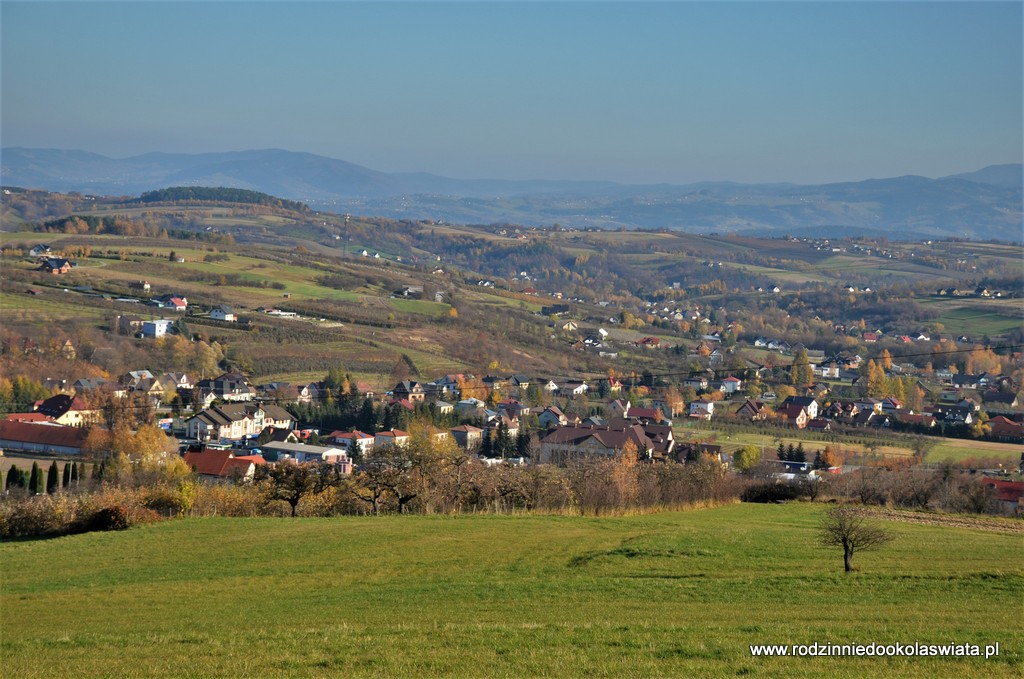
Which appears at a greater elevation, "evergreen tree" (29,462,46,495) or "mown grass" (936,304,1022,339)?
"mown grass" (936,304,1022,339)

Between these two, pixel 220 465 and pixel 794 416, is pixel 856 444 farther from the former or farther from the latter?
pixel 220 465

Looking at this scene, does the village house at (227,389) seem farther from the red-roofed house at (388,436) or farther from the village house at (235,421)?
the red-roofed house at (388,436)

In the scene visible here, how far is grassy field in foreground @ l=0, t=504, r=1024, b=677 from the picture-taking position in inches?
367

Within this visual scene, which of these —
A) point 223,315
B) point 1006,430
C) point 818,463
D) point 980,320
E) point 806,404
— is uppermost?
point 980,320

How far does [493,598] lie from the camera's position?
1335cm

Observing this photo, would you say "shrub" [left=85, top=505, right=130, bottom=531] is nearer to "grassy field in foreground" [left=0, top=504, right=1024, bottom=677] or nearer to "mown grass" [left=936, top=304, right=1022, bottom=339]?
"grassy field in foreground" [left=0, top=504, right=1024, bottom=677]

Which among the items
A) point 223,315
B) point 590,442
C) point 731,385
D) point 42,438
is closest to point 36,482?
point 42,438

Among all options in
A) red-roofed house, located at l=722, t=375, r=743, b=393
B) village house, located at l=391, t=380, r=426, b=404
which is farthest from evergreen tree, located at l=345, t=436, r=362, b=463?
red-roofed house, located at l=722, t=375, r=743, b=393

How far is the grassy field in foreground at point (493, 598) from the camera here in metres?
9.33

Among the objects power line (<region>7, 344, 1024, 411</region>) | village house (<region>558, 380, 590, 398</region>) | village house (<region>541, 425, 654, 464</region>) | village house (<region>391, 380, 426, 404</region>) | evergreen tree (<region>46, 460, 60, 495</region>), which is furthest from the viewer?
village house (<region>558, 380, 590, 398</region>)

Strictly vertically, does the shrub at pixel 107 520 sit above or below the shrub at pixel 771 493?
above

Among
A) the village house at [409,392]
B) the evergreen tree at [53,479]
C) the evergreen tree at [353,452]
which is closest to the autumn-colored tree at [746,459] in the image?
the evergreen tree at [353,452]

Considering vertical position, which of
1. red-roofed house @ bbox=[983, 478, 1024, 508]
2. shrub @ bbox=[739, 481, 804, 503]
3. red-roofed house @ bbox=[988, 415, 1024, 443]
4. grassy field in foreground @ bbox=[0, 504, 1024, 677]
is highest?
grassy field in foreground @ bbox=[0, 504, 1024, 677]

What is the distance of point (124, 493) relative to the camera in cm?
2352
